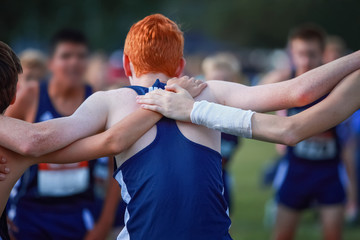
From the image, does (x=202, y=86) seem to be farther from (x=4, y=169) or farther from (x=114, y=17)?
(x=114, y=17)

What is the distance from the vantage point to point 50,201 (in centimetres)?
441

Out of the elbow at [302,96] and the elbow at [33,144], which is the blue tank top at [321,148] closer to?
the elbow at [302,96]

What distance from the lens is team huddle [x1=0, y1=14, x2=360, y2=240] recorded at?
260 cm

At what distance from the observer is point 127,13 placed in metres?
37.1

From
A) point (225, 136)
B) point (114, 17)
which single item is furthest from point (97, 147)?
point (114, 17)

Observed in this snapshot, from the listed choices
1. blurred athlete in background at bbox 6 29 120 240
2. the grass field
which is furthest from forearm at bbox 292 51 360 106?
the grass field

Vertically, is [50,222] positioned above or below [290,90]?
below

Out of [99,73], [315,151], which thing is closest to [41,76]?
[315,151]

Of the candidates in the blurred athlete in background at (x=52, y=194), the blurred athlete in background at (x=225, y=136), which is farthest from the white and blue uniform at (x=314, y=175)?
the blurred athlete in background at (x=52, y=194)

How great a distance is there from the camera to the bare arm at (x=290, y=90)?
275 centimetres

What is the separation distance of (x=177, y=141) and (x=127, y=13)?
35.4 m

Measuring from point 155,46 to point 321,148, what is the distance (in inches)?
143

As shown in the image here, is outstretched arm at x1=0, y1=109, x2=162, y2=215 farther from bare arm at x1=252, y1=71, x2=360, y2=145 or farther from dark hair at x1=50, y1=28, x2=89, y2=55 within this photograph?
dark hair at x1=50, y1=28, x2=89, y2=55

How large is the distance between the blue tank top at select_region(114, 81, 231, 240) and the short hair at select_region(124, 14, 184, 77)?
1.17ft
